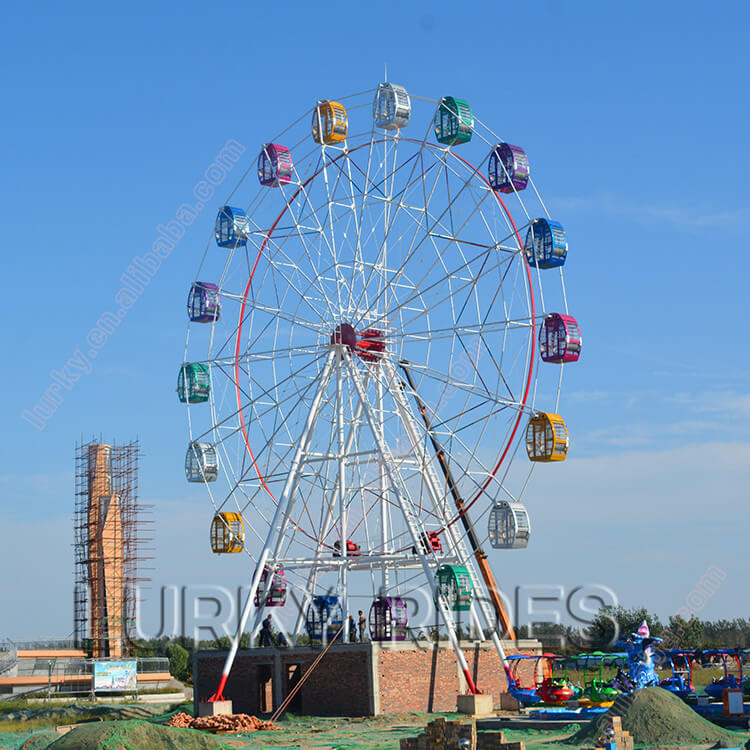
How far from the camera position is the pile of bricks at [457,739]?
793 inches

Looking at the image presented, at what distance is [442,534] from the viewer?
35344 mm

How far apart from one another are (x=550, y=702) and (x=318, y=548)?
9.26 metres

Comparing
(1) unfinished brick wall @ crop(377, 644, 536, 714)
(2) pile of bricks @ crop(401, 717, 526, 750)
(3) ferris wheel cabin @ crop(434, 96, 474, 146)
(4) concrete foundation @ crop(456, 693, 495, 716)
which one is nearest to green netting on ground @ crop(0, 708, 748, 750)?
(4) concrete foundation @ crop(456, 693, 495, 716)

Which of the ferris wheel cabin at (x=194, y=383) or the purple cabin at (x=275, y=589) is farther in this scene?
the ferris wheel cabin at (x=194, y=383)

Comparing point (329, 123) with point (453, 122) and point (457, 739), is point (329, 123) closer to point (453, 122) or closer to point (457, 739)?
point (453, 122)

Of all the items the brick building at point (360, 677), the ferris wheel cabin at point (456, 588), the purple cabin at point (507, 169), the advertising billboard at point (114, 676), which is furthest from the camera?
the advertising billboard at point (114, 676)

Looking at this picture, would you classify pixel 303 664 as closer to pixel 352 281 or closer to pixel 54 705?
pixel 352 281

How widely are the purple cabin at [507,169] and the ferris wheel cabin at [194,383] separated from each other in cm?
1143

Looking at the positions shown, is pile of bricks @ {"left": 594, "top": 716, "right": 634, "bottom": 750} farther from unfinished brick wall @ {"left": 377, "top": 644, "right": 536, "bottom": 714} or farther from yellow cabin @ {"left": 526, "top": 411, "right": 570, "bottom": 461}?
unfinished brick wall @ {"left": 377, "top": 644, "right": 536, "bottom": 714}

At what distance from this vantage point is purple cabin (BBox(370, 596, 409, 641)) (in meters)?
34.6

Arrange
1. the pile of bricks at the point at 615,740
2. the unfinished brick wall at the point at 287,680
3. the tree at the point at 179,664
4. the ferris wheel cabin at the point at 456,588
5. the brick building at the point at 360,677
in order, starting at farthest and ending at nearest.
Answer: the tree at the point at 179,664 < the unfinished brick wall at the point at 287,680 < the brick building at the point at 360,677 < the ferris wheel cabin at the point at 456,588 < the pile of bricks at the point at 615,740

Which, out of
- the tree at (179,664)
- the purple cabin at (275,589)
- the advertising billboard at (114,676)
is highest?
the purple cabin at (275,589)

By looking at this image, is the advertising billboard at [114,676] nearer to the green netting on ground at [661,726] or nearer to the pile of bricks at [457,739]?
the green netting on ground at [661,726]

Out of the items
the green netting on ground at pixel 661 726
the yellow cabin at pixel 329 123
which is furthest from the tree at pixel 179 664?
the green netting on ground at pixel 661 726
